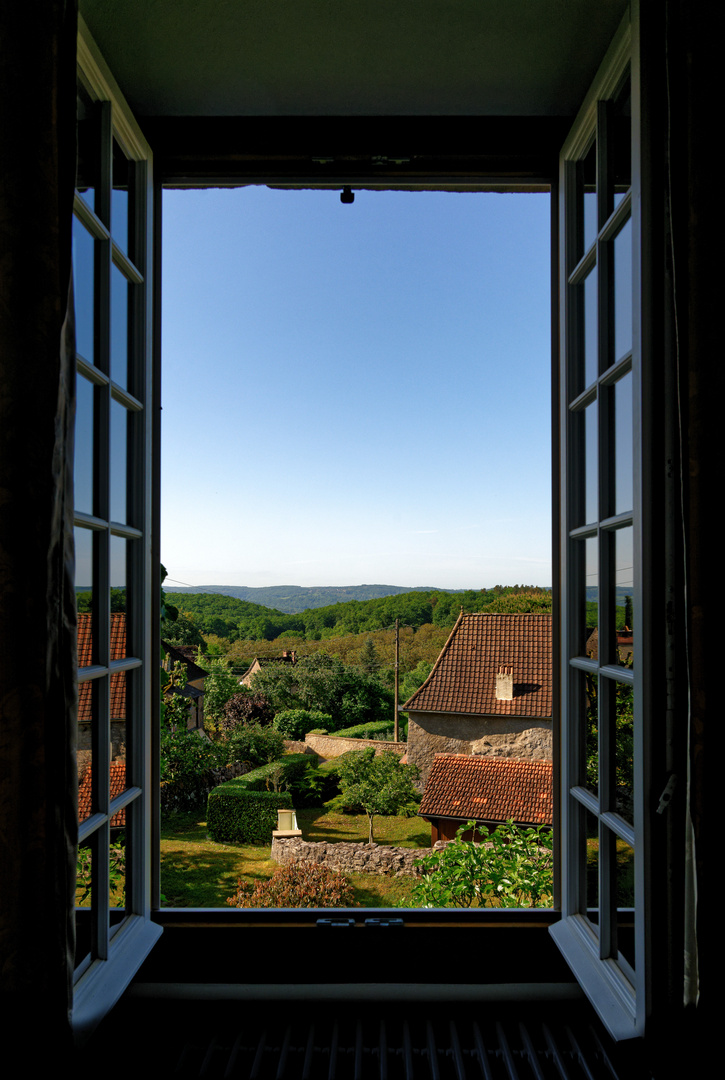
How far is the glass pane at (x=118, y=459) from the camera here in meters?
1.12

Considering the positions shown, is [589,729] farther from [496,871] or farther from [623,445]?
[496,871]

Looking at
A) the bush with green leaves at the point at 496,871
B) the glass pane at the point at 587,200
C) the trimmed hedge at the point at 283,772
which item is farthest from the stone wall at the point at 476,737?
the glass pane at the point at 587,200

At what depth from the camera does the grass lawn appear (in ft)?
19.5

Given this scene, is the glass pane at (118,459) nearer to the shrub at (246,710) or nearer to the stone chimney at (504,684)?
the stone chimney at (504,684)

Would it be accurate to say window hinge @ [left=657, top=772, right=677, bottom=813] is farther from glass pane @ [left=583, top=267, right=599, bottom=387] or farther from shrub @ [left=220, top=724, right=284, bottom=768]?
shrub @ [left=220, top=724, right=284, bottom=768]

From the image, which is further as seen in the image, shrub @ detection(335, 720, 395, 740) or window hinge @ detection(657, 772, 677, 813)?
shrub @ detection(335, 720, 395, 740)

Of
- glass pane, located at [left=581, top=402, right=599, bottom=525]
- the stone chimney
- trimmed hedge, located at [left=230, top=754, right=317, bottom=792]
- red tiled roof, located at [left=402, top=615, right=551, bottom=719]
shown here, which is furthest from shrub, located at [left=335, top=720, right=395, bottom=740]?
glass pane, located at [left=581, top=402, right=599, bottom=525]

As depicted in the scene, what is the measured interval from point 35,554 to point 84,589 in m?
0.36

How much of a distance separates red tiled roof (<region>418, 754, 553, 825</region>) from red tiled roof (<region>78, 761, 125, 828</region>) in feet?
7.74

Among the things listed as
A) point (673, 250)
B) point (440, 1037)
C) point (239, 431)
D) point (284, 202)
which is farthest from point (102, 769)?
point (239, 431)

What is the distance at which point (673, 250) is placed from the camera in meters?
0.74

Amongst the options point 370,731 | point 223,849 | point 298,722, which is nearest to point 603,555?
point 223,849

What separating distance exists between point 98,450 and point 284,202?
10.9 m

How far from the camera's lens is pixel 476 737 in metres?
4.69
